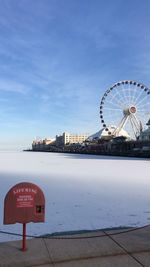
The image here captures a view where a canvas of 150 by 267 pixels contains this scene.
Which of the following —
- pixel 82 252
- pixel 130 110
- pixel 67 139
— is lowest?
pixel 82 252

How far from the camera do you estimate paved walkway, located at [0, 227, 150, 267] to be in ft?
12.1

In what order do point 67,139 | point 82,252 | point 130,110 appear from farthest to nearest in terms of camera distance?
1. point 67,139
2. point 130,110
3. point 82,252

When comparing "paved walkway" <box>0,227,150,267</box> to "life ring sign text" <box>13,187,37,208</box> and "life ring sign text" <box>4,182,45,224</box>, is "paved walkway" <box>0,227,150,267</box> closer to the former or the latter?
"life ring sign text" <box>4,182,45,224</box>

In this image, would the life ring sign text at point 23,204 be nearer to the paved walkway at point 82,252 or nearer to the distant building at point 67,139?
the paved walkway at point 82,252

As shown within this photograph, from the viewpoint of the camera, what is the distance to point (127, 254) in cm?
396

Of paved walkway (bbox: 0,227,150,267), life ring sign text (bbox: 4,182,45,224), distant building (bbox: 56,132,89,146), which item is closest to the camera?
paved walkway (bbox: 0,227,150,267)

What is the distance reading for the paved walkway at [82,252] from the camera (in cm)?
370

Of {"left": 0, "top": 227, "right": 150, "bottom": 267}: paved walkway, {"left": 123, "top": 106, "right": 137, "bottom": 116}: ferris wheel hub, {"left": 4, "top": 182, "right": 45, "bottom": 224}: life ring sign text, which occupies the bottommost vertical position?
{"left": 0, "top": 227, "right": 150, "bottom": 267}: paved walkway

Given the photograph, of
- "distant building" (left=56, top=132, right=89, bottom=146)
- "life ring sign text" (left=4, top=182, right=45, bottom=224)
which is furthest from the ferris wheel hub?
"distant building" (left=56, top=132, right=89, bottom=146)

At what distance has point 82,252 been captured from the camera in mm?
4016

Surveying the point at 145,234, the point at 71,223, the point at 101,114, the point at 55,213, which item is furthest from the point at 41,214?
the point at 101,114

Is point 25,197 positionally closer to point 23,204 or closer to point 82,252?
point 23,204

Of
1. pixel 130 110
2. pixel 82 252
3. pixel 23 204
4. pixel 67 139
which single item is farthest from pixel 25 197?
pixel 67 139

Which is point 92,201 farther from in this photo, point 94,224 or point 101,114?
point 101,114
